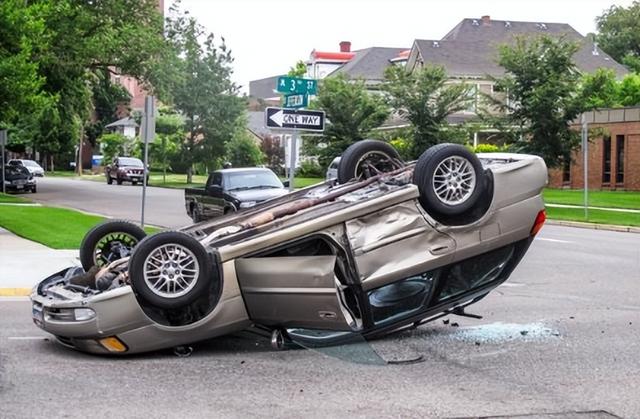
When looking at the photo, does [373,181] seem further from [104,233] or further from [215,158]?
[215,158]

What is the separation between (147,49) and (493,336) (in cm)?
3315

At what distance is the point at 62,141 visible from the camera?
7612 cm

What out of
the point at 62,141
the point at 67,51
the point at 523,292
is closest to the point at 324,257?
the point at 523,292

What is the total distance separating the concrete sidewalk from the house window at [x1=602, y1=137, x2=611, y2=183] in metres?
33.8

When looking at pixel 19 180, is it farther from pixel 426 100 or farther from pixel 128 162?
pixel 426 100

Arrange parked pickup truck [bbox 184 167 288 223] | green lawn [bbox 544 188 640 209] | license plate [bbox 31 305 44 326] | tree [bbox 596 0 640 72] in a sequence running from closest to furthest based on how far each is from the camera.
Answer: license plate [bbox 31 305 44 326] → parked pickup truck [bbox 184 167 288 223] → green lawn [bbox 544 188 640 209] → tree [bbox 596 0 640 72]

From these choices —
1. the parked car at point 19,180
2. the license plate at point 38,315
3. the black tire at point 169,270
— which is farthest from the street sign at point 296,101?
the parked car at point 19,180

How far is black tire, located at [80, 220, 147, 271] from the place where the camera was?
351 inches

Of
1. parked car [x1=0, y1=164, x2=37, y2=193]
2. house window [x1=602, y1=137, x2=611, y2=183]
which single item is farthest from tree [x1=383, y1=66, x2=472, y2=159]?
parked car [x1=0, y1=164, x2=37, y2=193]

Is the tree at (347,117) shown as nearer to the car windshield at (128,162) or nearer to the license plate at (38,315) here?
the car windshield at (128,162)

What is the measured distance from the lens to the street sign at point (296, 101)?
→ 16719mm

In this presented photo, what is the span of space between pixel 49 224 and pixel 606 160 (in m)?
31.5

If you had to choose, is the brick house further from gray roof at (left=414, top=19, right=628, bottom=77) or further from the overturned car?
the overturned car

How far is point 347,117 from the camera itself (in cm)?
3944
